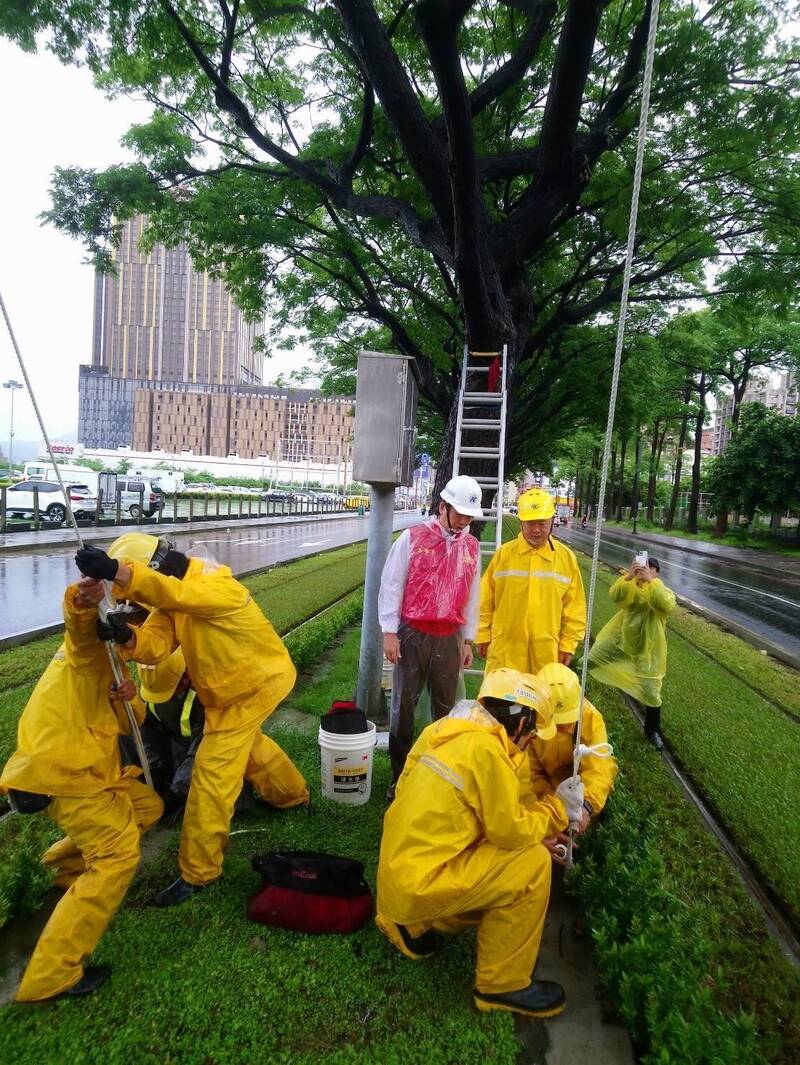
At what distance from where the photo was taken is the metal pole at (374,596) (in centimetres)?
513

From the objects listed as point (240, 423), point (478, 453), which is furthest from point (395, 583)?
point (240, 423)

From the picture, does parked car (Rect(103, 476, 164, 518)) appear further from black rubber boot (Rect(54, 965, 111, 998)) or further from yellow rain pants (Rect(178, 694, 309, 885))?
black rubber boot (Rect(54, 965, 111, 998))

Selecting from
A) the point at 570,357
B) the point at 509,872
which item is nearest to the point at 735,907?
the point at 509,872

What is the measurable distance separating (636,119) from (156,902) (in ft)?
27.4

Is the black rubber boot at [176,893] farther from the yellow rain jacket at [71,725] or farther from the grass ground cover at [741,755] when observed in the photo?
the grass ground cover at [741,755]

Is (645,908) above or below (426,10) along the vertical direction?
below

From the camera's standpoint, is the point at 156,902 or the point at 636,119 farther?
the point at 636,119

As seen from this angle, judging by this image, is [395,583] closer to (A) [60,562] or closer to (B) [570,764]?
(B) [570,764]

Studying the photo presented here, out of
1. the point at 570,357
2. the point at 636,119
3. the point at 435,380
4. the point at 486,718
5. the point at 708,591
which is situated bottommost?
the point at 708,591

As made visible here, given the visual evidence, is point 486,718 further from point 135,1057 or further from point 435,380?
point 435,380

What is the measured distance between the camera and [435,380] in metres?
11.5

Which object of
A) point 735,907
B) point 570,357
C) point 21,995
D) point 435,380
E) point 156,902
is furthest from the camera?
point 570,357

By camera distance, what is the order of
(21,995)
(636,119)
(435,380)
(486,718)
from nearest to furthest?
(21,995)
(486,718)
(636,119)
(435,380)

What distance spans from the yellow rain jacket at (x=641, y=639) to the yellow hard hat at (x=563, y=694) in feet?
6.73
